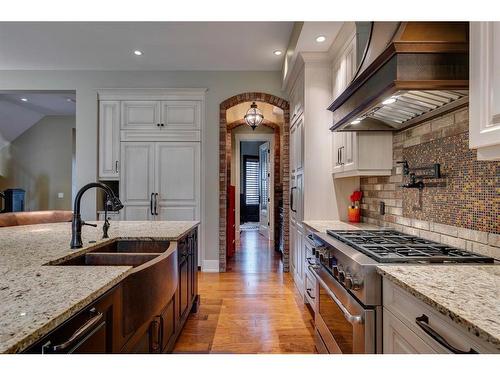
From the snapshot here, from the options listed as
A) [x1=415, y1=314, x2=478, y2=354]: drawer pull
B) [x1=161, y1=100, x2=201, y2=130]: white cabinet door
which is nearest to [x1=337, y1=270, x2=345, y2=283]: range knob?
[x1=415, y1=314, x2=478, y2=354]: drawer pull

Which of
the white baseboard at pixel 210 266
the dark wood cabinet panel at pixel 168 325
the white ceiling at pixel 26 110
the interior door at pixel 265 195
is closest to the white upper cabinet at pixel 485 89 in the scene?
the dark wood cabinet panel at pixel 168 325

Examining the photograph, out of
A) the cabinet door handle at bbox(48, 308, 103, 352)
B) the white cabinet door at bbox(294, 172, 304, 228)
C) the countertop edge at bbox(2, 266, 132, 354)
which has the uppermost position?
the white cabinet door at bbox(294, 172, 304, 228)

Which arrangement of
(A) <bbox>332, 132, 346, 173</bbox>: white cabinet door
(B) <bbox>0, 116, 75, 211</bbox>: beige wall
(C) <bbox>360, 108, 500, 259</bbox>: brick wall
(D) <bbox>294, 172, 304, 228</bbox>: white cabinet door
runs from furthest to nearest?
(B) <bbox>0, 116, 75, 211</bbox>: beige wall, (D) <bbox>294, 172, 304, 228</bbox>: white cabinet door, (A) <bbox>332, 132, 346, 173</bbox>: white cabinet door, (C) <bbox>360, 108, 500, 259</bbox>: brick wall

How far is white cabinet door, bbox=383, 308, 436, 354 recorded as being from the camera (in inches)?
39.1

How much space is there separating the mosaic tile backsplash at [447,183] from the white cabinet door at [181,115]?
2.90 m

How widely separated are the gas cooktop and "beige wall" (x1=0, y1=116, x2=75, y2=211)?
7.09 m

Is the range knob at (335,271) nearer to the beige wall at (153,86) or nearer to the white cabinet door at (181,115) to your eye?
the beige wall at (153,86)

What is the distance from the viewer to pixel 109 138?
14.5 ft

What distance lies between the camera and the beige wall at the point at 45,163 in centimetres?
691

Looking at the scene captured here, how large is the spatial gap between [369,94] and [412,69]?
0.99 feet

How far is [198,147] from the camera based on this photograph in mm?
4371

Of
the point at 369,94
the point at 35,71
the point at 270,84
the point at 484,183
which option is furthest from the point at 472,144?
the point at 35,71

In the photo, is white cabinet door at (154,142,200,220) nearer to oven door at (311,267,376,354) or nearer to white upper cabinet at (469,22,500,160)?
oven door at (311,267,376,354)
